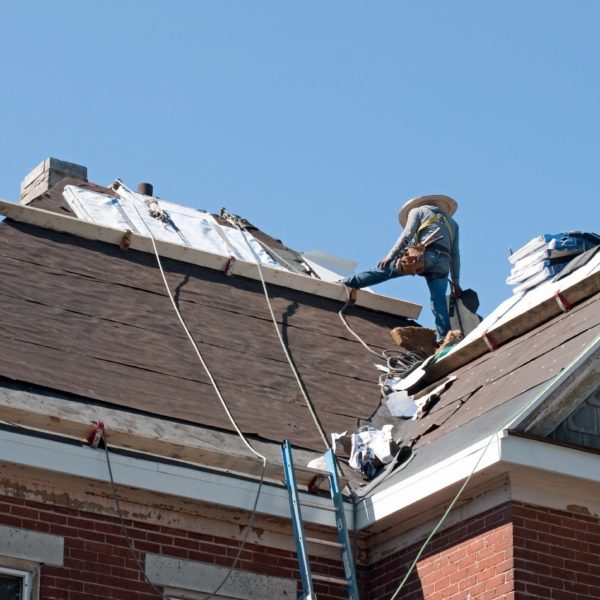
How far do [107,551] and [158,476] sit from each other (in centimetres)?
59

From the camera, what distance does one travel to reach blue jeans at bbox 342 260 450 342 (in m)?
15.1

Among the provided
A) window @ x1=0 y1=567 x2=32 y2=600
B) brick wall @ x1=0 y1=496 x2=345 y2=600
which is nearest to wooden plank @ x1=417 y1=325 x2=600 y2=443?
brick wall @ x1=0 y1=496 x2=345 y2=600

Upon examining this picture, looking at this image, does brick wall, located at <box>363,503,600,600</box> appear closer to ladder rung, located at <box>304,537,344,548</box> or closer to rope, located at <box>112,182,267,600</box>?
ladder rung, located at <box>304,537,344,548</box>

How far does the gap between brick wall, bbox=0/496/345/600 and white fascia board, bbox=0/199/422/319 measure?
13.8 ft

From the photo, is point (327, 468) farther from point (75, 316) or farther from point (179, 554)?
point (75, 316)

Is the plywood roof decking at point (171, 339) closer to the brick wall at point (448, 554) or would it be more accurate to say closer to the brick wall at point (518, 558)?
the brick wall at point (448, 554)

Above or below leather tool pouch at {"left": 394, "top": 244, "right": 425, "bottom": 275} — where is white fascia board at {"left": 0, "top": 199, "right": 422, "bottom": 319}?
below

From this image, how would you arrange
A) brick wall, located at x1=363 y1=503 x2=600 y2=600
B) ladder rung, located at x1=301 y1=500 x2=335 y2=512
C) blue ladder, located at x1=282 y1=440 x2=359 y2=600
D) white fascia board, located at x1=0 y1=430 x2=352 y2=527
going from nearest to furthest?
brick wall, located at x1=363 y1=503 x2=600 y2=600 < white fascia board, located at x1=0 y1=430 x2=352 y2=527 < blue ladder, located at x1=282 y1=440 x2=359 y2=600 < ladder rung, located at x1=301 y1=500 x2=335 y2=512

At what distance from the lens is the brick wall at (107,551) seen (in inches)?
400

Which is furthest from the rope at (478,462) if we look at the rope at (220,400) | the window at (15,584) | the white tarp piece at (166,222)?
the white tarp piece at (166,222)

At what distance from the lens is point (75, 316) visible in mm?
12727

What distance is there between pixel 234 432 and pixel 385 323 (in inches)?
141

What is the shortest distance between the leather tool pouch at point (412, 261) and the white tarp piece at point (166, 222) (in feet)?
4.39

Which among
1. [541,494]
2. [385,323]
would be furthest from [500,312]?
[541,494]
